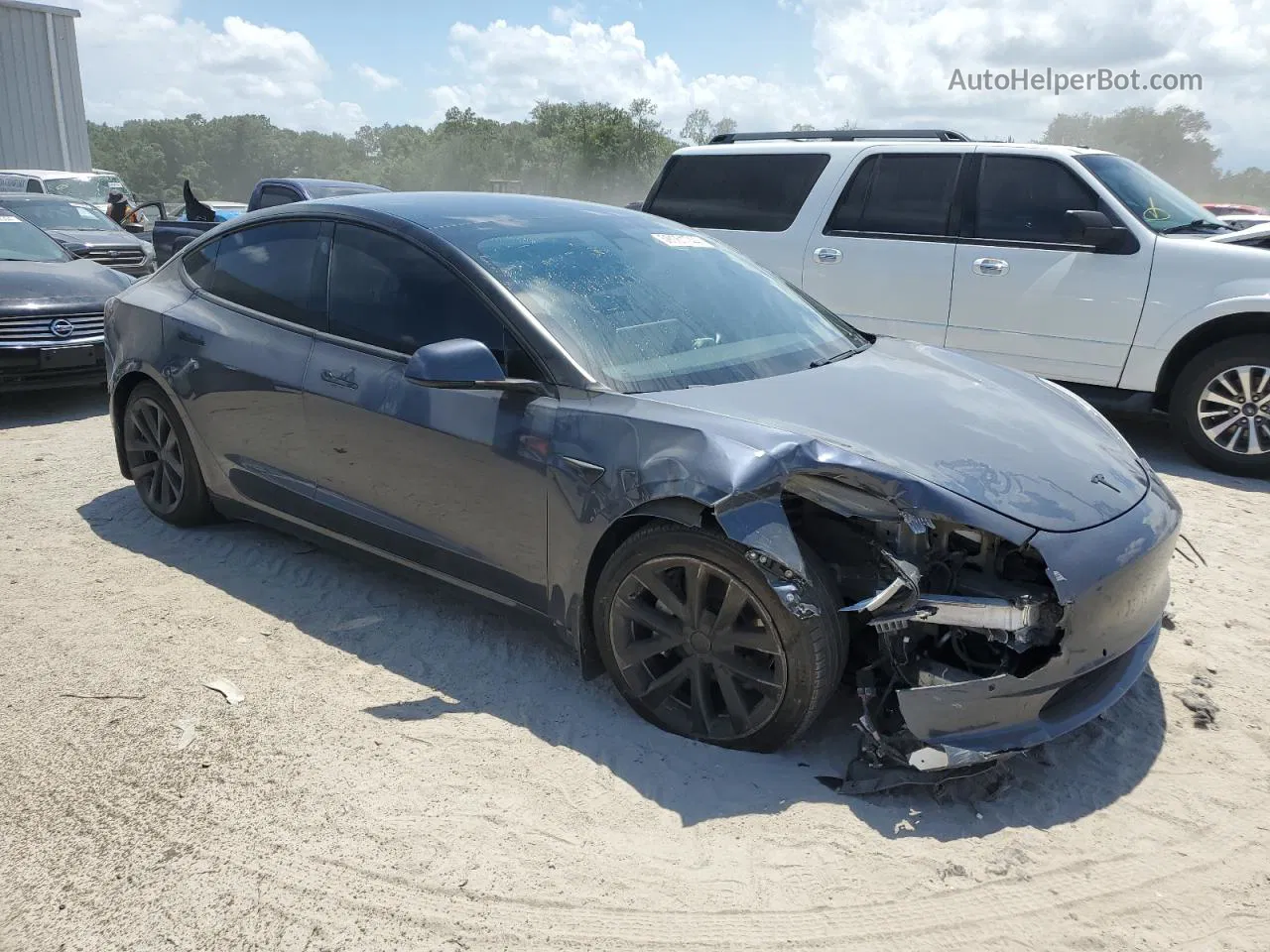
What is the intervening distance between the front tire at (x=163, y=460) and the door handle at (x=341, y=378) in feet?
3.86

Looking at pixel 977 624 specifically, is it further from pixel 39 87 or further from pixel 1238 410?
pixel 39 87

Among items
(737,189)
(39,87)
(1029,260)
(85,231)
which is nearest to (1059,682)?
(1029,260)

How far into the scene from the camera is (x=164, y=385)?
4.66 metres

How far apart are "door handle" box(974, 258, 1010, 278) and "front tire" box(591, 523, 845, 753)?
4487 mm

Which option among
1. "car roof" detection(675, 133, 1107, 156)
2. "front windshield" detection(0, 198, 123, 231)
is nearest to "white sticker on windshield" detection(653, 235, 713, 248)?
"car roof" detection(675, 133, 1107, 156)

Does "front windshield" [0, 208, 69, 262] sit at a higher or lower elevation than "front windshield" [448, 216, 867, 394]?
lower

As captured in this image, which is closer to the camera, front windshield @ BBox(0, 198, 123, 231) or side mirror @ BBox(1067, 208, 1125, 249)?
side mirror @ BBox(1067, 208, 1125, 249)

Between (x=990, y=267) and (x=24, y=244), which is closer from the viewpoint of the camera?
(x=990, y=267)

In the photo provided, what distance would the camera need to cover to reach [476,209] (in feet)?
13.5

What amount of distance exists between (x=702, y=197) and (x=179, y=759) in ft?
19.9

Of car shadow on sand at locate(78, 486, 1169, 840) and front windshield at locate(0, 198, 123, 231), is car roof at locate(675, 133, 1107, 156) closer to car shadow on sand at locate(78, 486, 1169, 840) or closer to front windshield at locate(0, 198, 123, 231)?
car shadow on sand at locate(78, 486, 1169, 840)

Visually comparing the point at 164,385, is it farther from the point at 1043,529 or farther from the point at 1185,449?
the point at 1185,449

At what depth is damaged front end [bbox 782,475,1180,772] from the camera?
9.11 ft

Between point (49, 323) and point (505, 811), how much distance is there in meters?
6.38
